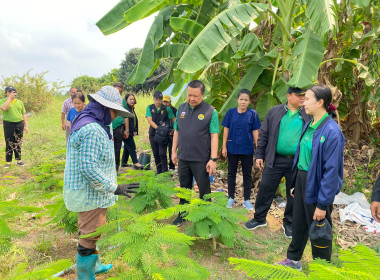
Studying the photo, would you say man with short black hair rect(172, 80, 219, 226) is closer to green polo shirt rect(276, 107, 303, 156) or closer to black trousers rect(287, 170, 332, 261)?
green polo shirt rect(276, 107, 303, 156)

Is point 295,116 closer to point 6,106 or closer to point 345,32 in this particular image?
point 345,32

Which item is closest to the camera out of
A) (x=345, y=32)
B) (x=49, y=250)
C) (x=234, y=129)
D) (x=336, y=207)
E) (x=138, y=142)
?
(x=49, y=250)

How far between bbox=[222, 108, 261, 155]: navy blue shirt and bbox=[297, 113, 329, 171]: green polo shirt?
5.26ft

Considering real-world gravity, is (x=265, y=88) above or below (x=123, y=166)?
above

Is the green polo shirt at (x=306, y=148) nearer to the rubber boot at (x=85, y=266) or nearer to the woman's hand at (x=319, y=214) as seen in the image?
the woman's hand at (x=319, y=214)

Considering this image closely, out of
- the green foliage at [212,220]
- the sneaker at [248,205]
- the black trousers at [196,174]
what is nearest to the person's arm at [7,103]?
the black trousers at [196,174]

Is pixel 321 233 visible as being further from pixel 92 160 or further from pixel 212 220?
pixel 92 160

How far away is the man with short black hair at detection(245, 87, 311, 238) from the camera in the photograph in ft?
11.0

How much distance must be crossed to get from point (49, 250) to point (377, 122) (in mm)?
7651

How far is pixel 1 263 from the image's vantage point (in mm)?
2834

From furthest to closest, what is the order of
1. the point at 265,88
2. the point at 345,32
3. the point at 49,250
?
the point at 345,32 < the point at 265,88 < the point at 49,250

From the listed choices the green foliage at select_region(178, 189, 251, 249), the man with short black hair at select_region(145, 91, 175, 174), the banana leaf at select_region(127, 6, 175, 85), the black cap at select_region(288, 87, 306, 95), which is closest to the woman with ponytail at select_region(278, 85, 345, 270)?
the green foliage at select_region(178, 189, 251, 249)

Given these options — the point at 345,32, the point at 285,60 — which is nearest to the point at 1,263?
the point at 285,60

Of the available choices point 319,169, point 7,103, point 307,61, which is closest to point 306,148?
point 319,169
